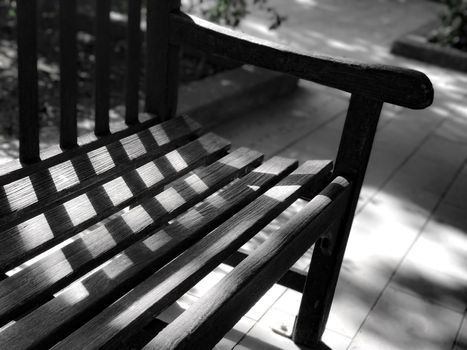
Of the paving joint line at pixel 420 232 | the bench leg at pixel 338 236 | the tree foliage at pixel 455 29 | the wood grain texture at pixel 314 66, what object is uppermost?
the wood grain texture at pixel 314 66

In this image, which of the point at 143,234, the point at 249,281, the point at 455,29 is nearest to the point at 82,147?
the point at 143,234

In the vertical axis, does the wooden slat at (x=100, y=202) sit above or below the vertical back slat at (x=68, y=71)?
below

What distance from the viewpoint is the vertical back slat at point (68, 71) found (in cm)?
198

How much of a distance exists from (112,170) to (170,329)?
29.6 inches

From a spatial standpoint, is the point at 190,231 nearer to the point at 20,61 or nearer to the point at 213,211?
the point at 213,211

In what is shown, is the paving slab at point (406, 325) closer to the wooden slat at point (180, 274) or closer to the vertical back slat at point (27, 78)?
the wooden slat at point (180, 274)

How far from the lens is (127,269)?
1590 millimetres

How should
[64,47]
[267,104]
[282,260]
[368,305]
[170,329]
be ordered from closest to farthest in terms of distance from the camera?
[170,329] < [282,260] < [64,47] < [368,305] < [267,104]

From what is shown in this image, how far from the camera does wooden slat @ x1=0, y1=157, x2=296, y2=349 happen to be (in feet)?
4.46

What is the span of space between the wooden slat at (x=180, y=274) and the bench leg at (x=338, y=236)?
13 centimetres

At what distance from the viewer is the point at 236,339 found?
231 centimetres

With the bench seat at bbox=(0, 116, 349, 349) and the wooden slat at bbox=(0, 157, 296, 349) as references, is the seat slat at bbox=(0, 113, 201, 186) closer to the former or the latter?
the bench seat at bbox=(0, 116, 349, 349)

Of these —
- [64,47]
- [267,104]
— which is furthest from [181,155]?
[267,104]

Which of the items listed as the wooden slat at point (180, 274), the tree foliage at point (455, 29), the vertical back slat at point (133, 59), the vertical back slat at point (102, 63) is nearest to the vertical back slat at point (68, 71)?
the vertical back slat at point (102, 63)
